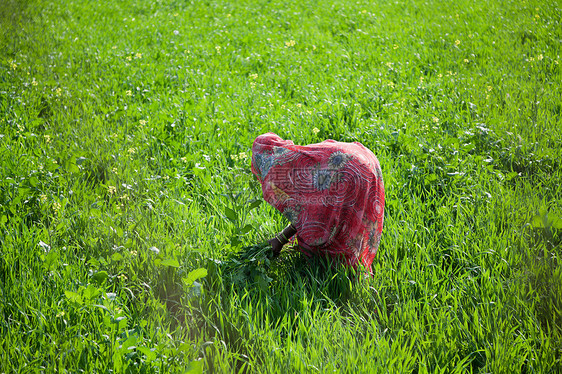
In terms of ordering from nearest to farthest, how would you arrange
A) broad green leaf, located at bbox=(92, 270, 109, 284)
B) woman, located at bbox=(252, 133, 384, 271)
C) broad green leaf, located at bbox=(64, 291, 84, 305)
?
broad green leaf, located at bbox=(64, 291, 84, 305) → broad green leaf, located at bbox=(92, 270, 109, 284) → woman, located at bbox=(252, 133, 384, 271)

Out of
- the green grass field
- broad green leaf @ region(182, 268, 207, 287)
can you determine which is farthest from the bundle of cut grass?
broad green leaf @ region(182, 268, 207, 287)

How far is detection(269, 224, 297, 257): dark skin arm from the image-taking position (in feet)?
9.20

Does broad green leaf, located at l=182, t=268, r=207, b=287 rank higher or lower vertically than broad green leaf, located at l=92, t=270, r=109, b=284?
higher

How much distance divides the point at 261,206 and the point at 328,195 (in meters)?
1.05

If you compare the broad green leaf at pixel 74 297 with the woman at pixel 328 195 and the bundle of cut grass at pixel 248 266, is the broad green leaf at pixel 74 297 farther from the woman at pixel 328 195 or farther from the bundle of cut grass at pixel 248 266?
the woman at pixel 328 195

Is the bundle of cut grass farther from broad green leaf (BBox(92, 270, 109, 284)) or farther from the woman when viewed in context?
broad green leaf (BBox(92, 270, 109, 284))

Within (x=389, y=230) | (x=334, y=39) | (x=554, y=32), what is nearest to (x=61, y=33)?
(x=334, y=39)

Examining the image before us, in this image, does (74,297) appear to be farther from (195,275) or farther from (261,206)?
(261,206)

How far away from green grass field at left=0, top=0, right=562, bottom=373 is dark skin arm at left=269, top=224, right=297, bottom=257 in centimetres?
14

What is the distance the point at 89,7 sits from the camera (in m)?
9.73

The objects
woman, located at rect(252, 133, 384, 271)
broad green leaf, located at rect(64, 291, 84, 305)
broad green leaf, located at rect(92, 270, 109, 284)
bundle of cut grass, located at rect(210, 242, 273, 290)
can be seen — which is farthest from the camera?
bundle of cut grass, located at rect(210, 242, 273, 290)

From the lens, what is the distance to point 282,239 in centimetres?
283

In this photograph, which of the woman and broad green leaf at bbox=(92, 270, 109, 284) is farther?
the woman

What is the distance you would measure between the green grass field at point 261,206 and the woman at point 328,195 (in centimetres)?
22
